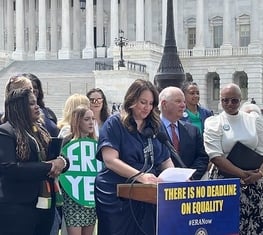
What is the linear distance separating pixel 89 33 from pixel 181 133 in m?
53.6

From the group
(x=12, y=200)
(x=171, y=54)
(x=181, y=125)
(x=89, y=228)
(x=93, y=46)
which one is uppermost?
(x=93, y=46)

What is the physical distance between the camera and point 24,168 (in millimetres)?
5996

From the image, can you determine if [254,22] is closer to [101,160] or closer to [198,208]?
[101,160]

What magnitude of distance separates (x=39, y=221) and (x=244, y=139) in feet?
8.41

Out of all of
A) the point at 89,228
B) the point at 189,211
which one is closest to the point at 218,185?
the point at 189,211

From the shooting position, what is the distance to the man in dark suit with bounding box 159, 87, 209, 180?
736 centimetres

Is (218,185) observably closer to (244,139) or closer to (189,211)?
(189,211)

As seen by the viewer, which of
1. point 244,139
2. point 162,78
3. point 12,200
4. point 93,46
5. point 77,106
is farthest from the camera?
point 93,46

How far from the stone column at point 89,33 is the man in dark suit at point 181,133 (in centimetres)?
5320

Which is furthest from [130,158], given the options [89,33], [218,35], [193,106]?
[218,35]

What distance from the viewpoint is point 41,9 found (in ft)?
204

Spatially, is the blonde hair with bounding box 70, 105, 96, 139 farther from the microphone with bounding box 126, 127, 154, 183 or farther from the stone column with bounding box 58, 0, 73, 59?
the stone column with bounding box 58, 0, 73, 59

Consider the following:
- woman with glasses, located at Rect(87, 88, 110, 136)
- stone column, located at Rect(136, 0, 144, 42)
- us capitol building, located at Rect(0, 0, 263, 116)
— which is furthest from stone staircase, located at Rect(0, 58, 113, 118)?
woman with glasses, located at Rect(87, 88, 110, 136)

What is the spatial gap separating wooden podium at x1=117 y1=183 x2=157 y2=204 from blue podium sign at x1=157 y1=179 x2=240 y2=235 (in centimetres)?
21
